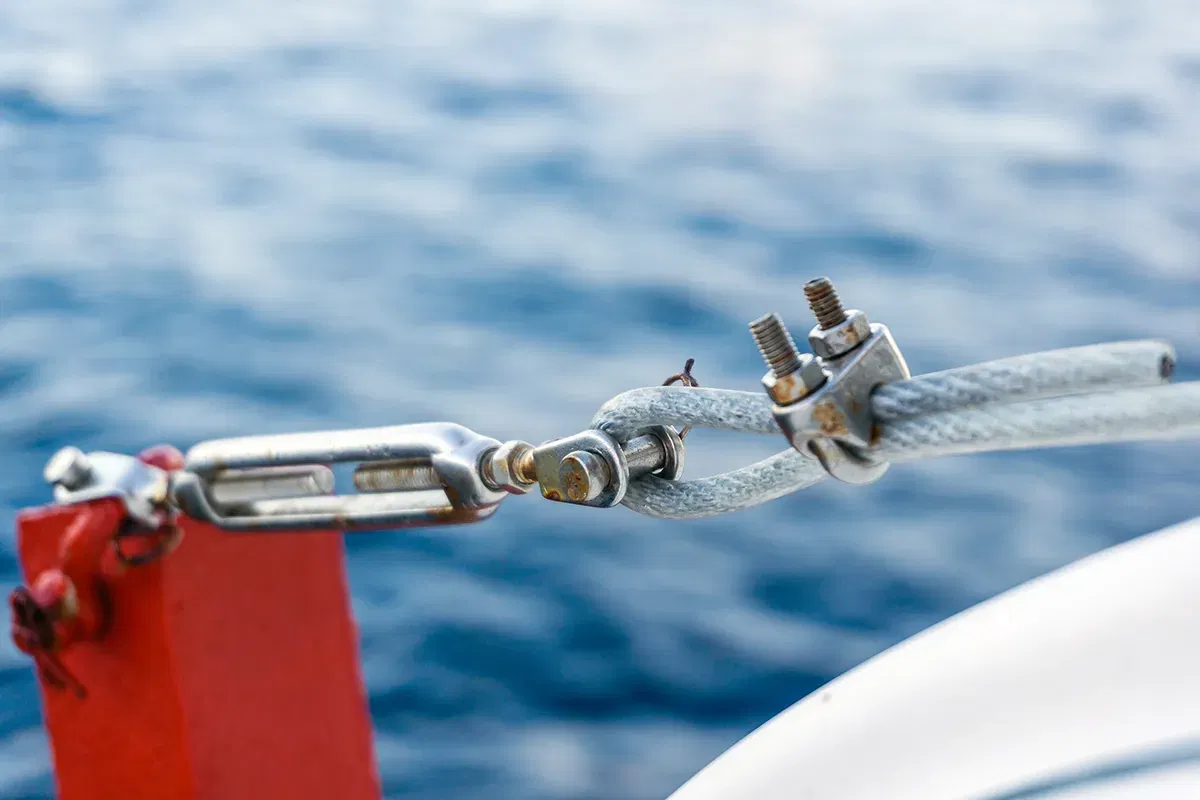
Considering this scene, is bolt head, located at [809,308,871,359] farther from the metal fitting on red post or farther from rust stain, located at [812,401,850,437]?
the metal fitting on red post

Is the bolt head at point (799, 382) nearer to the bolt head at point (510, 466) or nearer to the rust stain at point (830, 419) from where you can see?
the rust stain at point (830, 419)

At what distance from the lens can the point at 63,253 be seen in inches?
179

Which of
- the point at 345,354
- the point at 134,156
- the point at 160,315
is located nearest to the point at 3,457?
the point at 160,315

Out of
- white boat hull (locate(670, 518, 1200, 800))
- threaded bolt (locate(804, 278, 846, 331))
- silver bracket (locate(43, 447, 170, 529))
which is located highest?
silver bracket (locate(43, 447, 170, 529))

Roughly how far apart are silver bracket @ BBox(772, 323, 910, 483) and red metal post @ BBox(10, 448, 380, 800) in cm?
66

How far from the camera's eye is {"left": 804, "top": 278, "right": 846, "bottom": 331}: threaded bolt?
67 centimetres

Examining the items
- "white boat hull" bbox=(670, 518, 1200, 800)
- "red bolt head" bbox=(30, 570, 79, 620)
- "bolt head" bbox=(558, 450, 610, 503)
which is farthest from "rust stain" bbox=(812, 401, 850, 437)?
"red bolt head" bbox=(30, 570, 79, 620)

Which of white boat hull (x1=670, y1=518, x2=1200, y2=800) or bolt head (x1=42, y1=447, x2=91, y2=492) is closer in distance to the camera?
white boat hull (x1=670, y1=518, x2=1200, y2=800)

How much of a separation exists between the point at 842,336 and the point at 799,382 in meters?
0.04

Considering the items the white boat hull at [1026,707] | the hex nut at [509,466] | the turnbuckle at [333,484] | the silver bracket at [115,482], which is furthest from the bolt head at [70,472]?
the white boat hull at [1026,707]

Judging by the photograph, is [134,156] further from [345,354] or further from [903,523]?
[903,523]

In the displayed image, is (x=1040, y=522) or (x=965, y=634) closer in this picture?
(x=965, y=634)

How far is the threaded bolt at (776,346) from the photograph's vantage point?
66cm

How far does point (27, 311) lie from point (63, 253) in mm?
381
